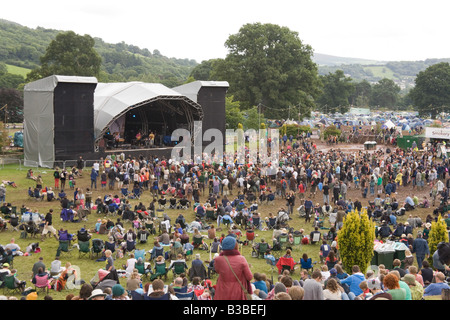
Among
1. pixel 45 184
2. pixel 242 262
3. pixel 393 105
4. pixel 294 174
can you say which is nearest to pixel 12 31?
pixel 393 105

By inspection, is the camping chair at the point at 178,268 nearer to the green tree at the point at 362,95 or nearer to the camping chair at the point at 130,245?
the camping chair at the point at 130,245

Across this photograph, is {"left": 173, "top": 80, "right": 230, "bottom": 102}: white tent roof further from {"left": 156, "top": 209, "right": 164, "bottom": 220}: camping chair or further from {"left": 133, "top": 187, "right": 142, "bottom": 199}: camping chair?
{"left": 156, "top": 209, "right": 164, "bottom": 220}: camping chair

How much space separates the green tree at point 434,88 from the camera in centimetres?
6856

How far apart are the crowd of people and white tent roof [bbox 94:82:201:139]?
8.04 feet

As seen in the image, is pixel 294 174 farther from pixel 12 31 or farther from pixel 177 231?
pixel 12 31

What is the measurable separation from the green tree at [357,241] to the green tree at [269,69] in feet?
126

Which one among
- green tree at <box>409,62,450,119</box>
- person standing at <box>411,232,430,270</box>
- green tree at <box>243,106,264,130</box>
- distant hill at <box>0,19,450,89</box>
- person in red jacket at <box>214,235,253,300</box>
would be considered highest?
distant hill at <box>0,19,450,89</box>

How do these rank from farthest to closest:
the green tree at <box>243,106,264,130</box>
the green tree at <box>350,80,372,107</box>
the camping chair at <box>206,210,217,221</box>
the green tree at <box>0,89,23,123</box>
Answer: the green tree at <box>350,80,372,107</box> < the green tree at <box>243,106,264,130</box> < the green tree at <box>0,89,23,123</box> < the camping chair at <box>206,210,217,221</box>

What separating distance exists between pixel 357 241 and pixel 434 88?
66.1m

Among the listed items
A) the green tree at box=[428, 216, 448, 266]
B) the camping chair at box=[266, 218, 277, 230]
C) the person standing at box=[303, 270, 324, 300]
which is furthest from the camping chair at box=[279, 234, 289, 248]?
the person standing at box=[303, 270, 324, 300]

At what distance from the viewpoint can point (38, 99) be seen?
25031 mm

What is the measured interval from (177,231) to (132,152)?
53.0 feet

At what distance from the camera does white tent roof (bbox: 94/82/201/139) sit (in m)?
26.7

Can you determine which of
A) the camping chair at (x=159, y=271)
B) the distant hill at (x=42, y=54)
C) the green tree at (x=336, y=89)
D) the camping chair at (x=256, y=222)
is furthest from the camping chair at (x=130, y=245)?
the green tree at (x=336, y=89)
